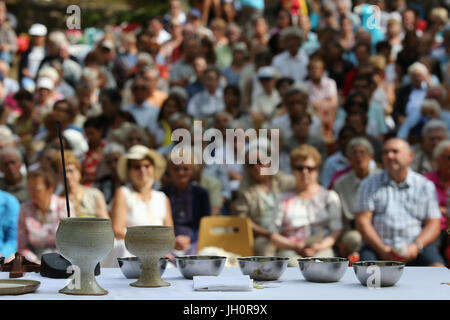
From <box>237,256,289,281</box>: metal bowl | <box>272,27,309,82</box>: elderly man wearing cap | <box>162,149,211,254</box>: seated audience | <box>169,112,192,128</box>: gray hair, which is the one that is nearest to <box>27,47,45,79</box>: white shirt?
<box>272,27,309,82</box>: elderly man wearing cap

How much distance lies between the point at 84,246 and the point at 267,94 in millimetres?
6602

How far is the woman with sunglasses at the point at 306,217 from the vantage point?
5.90 metres

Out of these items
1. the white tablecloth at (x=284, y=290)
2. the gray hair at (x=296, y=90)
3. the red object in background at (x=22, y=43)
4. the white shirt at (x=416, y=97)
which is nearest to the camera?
the white tablecloth at (x=284, y=290)

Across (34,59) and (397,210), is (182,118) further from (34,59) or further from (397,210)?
(34,59)

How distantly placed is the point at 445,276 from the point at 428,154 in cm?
424

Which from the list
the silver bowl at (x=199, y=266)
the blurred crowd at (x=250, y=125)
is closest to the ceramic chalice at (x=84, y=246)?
the silver bowl at (x=199, y=266)

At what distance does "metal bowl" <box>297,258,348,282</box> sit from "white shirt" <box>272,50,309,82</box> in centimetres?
665

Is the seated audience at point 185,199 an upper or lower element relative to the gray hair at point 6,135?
lower

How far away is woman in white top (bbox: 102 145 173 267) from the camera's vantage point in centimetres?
576

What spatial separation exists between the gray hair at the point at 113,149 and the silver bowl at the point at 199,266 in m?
4.14

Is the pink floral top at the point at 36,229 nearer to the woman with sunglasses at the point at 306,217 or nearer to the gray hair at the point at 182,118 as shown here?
the woman with sunglasses at the point at 306,217

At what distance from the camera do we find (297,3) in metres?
11.9
